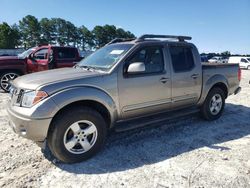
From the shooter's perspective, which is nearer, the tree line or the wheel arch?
the wheel arch

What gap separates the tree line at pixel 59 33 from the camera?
256 feet

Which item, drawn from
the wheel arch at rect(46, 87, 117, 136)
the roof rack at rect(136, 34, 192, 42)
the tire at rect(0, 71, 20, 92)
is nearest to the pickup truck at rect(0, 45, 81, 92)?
the tire at rect(0, 71, 20, 92)

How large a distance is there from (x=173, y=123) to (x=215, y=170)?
207 centimetres

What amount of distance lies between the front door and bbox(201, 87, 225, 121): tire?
50.2 inches

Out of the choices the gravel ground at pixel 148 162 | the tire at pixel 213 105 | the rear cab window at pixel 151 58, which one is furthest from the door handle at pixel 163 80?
the tire at pixel 213 105

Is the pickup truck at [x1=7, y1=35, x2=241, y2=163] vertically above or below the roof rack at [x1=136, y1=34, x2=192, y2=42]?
below

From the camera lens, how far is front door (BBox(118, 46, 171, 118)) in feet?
13.4

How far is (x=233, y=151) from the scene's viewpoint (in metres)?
4.18

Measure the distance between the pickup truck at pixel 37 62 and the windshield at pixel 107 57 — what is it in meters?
5.32

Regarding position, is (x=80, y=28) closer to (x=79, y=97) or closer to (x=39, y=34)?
(x=39, y=34)

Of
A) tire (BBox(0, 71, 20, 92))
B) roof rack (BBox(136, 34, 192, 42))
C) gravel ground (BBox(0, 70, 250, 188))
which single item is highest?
roof rack (BBox(136, 34, 192, 42))

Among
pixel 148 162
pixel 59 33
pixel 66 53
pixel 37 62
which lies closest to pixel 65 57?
pixel 66 53

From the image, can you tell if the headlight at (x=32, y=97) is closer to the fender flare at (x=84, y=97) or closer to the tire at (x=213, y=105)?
the fender flare at (x=84, y=97)

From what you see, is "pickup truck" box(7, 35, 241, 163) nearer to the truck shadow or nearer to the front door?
the front door
